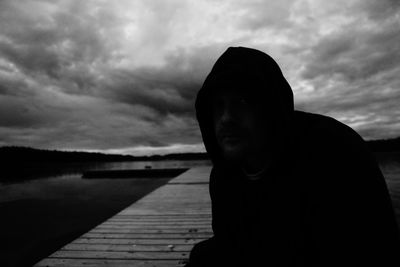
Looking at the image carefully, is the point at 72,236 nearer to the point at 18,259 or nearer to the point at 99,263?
the point at 18,259

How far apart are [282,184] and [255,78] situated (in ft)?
2.05

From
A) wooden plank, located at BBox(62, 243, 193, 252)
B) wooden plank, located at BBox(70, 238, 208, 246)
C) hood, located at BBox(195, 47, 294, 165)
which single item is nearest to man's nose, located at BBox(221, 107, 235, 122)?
hood, located at BBox(195, 47, 294, 165)

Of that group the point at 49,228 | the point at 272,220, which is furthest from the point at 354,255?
the point at 49,228

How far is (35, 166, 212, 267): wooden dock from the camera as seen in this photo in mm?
3168

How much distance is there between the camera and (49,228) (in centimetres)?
1109

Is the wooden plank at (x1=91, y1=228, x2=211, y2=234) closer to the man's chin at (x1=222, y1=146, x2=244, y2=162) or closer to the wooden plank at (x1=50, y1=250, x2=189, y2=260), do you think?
the wooden plank at (x1=50, y1=250, x2=189, y2=260)

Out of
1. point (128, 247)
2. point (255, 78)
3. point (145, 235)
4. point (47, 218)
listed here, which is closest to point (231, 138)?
point (255, 78)

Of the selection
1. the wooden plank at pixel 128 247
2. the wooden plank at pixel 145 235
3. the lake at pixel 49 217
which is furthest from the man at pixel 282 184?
the lake at pixel 49 217

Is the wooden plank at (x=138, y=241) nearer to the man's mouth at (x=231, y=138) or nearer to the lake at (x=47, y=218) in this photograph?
the man's mouth at (x=231, y=138)

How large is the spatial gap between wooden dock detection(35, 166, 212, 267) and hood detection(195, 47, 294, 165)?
2520mm

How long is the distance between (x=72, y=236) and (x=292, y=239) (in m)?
10.7

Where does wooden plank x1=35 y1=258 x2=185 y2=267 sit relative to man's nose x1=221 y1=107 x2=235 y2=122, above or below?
below

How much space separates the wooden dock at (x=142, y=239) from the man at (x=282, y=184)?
198 centimetres

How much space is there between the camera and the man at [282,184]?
925 mm
